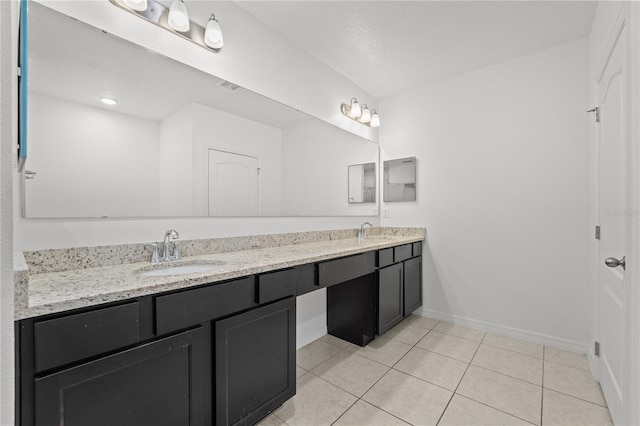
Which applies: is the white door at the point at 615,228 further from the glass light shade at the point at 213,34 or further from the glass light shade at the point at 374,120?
the glass light shade at the point at 213,34

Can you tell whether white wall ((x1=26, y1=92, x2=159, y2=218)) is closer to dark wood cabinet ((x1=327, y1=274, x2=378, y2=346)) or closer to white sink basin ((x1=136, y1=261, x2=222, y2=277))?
white sink basin ((x1=136, y1=261, x2=222, y2=277))

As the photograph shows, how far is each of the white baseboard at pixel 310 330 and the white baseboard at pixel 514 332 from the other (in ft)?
3.84

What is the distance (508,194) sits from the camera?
256cm

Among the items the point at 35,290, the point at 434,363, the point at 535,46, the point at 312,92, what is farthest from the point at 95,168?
the point at 535,46

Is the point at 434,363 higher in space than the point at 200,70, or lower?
lower

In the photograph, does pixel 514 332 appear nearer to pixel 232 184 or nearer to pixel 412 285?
pixel 412 285

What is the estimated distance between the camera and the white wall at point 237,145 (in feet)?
5.62

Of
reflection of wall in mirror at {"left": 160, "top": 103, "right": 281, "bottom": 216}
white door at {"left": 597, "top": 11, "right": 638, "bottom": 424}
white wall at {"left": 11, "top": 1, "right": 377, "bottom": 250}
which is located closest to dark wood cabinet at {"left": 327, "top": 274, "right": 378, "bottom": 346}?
white wall at {"left": 11, "top": 1, "right": 377, "bottom": 250}

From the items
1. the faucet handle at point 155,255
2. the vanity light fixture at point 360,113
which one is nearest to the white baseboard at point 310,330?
the faucet handle at point 155,255

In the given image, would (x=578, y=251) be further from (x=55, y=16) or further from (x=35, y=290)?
(x=55, y=16)

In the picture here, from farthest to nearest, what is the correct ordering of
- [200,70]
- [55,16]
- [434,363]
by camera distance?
[434,363] → [200,70] → [55,16]

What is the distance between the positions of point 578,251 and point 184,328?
9.51ft

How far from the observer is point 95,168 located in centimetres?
134

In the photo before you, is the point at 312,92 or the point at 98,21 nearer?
the point at 98,21
